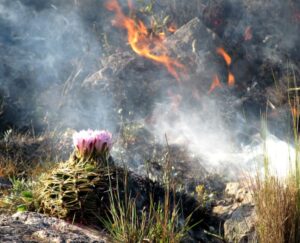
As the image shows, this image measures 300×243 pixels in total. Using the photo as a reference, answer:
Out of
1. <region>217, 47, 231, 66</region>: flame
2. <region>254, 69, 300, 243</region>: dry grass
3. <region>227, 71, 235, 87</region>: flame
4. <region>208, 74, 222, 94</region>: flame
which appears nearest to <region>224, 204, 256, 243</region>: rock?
<region>254, 69, 300, 243</region>: dry grass

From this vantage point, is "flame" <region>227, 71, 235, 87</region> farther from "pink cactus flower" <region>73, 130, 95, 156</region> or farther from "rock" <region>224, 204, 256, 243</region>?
"pink cactus flower" <region>73, 130, 95, 156</region>

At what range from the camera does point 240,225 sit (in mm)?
4324

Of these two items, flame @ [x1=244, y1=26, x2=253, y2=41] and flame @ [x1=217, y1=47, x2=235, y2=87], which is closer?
flame @ [x1=217, y1=47, x2=235, y2=87]

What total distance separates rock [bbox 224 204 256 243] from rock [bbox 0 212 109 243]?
67.4 inches

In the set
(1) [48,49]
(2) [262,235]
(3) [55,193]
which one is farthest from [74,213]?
(1) [48,49]

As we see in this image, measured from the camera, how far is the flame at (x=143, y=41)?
9.19m

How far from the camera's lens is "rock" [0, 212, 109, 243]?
2.37 meters

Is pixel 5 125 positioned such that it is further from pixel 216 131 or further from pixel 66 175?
pixel 66 175

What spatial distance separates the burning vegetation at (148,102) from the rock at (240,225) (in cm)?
2

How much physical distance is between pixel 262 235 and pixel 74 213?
4.04 ft

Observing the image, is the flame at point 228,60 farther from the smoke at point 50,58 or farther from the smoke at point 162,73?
the smoke at point 50,58

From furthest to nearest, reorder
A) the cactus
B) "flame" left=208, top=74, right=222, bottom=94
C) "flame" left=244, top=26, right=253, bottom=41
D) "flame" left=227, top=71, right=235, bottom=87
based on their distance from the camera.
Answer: "flame" left=244, top=26, right=253, bottom=41 → "flame" left=227, top=71, right=235, bottom=87 → "flame" left=208, top=74, right=222, bottom=94 → the cactus

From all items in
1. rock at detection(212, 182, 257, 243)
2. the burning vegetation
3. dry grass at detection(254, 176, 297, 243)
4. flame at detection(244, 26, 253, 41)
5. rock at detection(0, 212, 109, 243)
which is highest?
flame at detection(244, 26, 253, 41)

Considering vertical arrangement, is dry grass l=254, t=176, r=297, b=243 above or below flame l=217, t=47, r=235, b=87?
below
